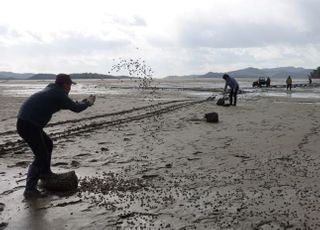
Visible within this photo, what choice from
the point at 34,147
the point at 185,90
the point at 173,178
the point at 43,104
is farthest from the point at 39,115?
the point at 185,90

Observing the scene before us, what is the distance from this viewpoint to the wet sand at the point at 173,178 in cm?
570

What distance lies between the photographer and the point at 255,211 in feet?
19.4

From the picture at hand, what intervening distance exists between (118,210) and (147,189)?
107cm

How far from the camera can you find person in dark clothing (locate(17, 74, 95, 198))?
6.82 meters

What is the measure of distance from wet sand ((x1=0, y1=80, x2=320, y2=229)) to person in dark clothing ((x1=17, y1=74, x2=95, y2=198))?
0.41 metres

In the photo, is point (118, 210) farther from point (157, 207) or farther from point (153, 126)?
point (153, 126)

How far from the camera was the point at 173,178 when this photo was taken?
7.79 metres

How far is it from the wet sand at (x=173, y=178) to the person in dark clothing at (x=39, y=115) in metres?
0.41

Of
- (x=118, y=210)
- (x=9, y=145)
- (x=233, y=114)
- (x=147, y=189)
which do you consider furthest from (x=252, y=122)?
(x=118, y=210)

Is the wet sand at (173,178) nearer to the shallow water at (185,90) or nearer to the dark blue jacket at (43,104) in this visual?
the dark blue jacket at (43,104)

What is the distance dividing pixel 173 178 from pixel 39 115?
8.20ft

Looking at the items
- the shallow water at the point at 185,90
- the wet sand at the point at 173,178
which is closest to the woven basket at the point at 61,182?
the wet sand at the point at 173,178

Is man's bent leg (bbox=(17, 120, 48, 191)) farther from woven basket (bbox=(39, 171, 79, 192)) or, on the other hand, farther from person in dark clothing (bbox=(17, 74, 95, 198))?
woven basket (bbox=(39, 171, 79, 192))

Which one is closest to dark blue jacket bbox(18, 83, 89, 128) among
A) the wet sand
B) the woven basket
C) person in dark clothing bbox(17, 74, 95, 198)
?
person in dark clothing bbox(17, 74, 95, 198)
